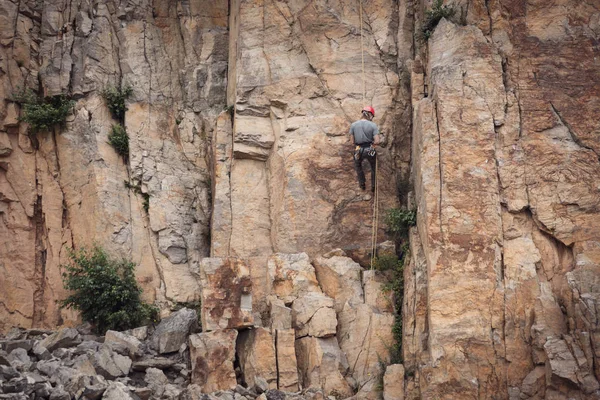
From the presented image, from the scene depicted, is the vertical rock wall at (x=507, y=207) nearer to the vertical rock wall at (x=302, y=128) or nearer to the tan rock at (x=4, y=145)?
the vertical rock wall at (x=302, y=128)

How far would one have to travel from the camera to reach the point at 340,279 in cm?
Answer: 1709

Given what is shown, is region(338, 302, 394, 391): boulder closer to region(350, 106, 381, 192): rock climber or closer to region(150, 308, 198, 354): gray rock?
region(150, 308, 198, 354): gray rock

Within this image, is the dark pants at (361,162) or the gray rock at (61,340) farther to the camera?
the dark pants at (361,162)

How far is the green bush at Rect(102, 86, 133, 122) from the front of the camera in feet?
67.5

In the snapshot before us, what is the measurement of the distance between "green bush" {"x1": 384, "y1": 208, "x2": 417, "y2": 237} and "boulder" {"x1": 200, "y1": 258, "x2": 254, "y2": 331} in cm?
360

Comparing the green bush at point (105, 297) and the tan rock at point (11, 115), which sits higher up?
the tan rock at point (11, 115)

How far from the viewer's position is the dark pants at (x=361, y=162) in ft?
59.1

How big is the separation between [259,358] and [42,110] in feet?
30.6

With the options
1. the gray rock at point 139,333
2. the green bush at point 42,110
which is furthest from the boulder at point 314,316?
the green bush at point 42,110

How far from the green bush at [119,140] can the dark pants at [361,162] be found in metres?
6.32

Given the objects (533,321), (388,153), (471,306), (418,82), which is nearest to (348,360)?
(471,306)

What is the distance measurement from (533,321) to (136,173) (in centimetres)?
1074

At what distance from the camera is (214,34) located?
21938 millimetres

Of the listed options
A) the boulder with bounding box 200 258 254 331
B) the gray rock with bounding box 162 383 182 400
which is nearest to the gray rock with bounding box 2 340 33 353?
the gray rock with bounding box 162 383 182 400
